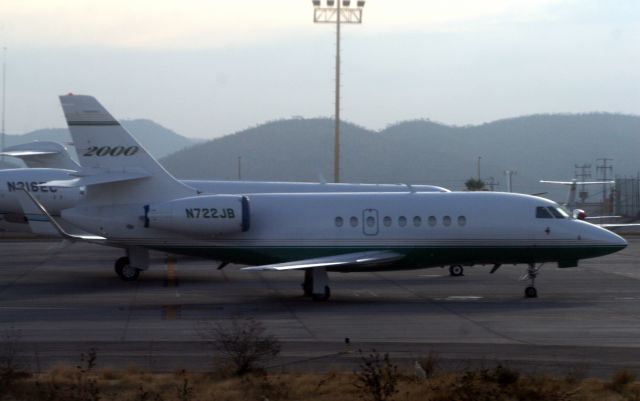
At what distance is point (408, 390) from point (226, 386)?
102 inches

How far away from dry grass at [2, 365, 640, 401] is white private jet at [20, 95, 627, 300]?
1264 centimetres

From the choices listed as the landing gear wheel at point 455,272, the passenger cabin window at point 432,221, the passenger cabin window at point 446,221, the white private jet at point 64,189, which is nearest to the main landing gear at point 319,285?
the passenger cabin window at point 432,221

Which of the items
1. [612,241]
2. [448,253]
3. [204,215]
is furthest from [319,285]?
[612,241]

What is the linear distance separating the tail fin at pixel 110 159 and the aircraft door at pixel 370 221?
5.44m


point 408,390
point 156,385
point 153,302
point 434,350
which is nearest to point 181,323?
point 153,302

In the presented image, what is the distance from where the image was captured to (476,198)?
29844mm

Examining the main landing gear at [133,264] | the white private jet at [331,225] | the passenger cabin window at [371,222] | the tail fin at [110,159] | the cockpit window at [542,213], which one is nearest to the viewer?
the white private jet at [331,225]

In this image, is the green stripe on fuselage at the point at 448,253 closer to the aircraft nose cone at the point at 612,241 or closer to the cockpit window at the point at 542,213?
the aircraft nose cone at the point at 612,241

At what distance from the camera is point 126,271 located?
33.9m

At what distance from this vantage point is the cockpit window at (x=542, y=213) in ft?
96.7

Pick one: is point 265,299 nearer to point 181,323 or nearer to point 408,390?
point 181,323

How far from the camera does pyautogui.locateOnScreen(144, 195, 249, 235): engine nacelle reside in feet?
96.6

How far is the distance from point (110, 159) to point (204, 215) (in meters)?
3.33

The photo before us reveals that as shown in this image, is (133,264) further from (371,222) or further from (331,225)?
(371,222)
